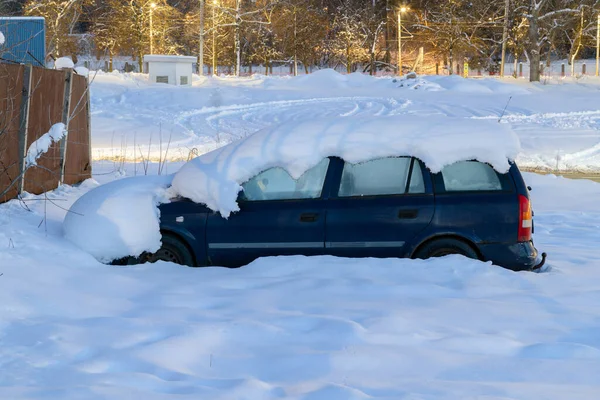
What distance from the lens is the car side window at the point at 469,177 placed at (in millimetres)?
7652

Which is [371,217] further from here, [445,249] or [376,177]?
[445,249]

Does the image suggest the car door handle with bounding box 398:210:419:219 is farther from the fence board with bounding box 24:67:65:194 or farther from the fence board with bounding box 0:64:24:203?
the fence board with bounding box 24:67:65:194

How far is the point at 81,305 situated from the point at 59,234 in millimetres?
2426

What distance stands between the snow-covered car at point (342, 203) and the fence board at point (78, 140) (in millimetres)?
5997

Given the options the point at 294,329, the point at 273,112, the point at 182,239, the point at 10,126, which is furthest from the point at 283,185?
the point at 273,112

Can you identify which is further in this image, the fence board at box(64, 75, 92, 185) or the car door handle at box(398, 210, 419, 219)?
the fence board at box(64, 75, 92, 185)

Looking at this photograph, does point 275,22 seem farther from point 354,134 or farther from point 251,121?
point 354,134

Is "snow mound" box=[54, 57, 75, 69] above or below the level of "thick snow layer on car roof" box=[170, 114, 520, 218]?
above

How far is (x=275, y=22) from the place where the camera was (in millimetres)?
78438

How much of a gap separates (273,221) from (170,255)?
41.5 inches

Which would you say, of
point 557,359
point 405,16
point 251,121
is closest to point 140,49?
point 405,16

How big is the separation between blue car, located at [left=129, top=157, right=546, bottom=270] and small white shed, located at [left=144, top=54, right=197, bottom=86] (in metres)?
42.6

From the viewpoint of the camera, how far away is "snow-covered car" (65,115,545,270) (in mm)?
7602

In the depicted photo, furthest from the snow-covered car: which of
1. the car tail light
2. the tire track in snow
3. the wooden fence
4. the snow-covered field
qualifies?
the tire track in snow
